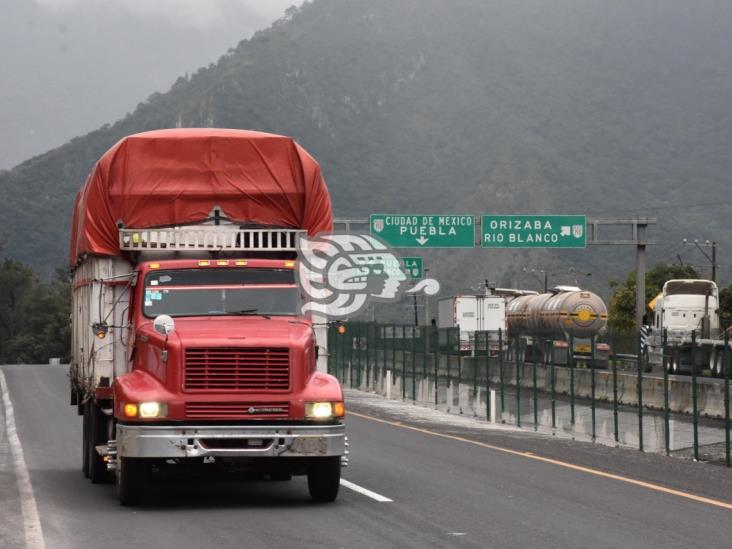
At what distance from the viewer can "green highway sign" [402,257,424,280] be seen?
2753 inches

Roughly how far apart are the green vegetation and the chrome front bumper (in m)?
132

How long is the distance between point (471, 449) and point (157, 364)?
9.37 m

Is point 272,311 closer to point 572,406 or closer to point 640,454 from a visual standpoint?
point 640,454

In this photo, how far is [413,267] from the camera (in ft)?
231

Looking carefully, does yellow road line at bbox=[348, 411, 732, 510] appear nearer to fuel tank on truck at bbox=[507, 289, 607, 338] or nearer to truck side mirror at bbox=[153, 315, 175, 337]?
truck side mirror at bbox=[153, 315, 175, 337]

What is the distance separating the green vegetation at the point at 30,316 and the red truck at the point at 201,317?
12996 cm

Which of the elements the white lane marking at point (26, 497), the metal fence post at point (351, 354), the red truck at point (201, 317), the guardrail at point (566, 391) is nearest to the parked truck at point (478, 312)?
the metal fence post at point (351, 354)

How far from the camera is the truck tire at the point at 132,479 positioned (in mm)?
13859

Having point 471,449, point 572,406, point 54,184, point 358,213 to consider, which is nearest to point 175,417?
point 471,449

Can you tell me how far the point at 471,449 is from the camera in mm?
22359

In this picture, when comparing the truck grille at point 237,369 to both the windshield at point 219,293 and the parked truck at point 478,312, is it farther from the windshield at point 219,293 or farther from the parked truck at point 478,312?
the parked truck at point 478,312

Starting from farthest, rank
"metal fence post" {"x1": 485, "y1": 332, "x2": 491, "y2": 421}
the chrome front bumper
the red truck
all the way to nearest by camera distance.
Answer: "metal fence post" {"x1": 485, "y1": 332, "x2": 491, "y2": 421}
the red truck
the chrome front bumper

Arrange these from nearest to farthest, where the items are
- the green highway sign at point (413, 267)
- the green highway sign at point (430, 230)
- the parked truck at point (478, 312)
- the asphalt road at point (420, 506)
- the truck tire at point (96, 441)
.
→ the asphalt road at point (420, 506) → the truck tire at point (96, 441) → the green highway sign at point (430, 230) → the parked truck at point (478, 312) → the green highway sign at point (413, 267)

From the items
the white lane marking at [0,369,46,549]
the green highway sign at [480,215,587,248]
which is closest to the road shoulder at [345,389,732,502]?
the white lane marking at [0,369,46,549]
